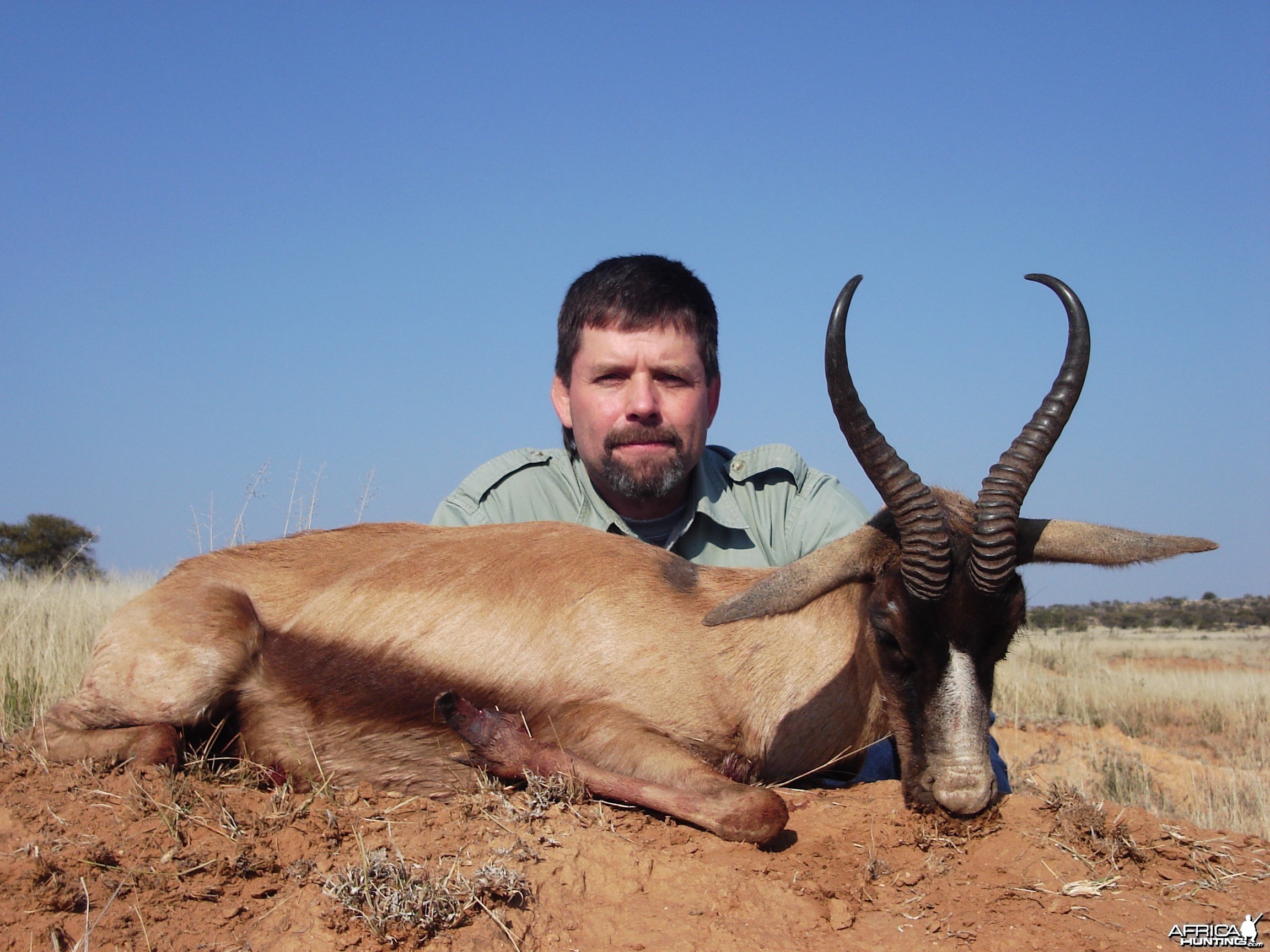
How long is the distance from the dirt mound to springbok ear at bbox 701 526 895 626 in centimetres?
88

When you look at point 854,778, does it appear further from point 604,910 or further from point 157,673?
point 157,673

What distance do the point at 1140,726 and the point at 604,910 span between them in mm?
10397

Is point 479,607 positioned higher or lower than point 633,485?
lower

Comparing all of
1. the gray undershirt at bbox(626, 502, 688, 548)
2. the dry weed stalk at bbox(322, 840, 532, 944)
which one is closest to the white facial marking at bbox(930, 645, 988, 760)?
the dry weed stalk at bbox(322, 840, 532, 944)

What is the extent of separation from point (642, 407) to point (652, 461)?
1.15ft

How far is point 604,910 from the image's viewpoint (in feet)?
10.5

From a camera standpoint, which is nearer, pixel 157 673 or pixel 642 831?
pixel 642 831

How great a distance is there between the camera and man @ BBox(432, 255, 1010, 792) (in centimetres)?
623

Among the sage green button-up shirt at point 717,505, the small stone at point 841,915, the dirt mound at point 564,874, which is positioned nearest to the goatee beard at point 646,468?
the sage green button-up shirt at point 717,505

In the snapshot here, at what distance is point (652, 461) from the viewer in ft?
20.3

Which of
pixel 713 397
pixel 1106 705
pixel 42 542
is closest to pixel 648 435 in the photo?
pixel 713 397

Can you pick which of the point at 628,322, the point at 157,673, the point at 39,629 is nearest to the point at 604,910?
the point at 157,673

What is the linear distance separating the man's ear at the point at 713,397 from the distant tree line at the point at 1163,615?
27.2 meters

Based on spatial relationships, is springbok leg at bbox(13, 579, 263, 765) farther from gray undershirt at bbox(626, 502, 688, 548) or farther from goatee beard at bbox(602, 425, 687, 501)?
gray undershirt at bbox(626, 502, 688, 548)
